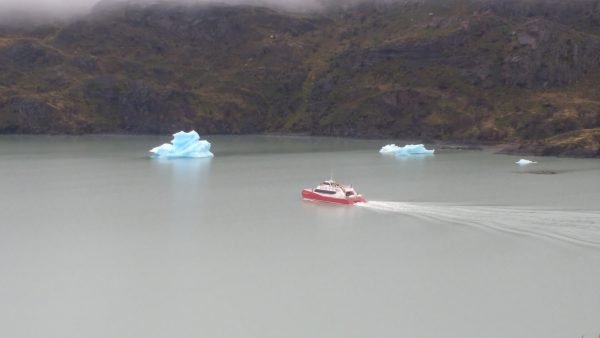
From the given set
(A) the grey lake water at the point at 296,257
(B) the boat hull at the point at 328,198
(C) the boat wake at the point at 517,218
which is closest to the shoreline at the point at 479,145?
(A) the grey lake water at the point at 296,257

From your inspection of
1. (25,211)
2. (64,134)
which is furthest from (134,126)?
(25,211)

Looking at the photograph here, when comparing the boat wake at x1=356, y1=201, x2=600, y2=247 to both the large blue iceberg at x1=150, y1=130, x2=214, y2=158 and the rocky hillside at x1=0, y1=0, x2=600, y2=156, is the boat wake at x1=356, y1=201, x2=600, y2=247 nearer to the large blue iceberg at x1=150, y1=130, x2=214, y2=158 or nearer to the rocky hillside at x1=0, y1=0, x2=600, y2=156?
the large blue iceberg at x1=150, y1=130, x2=214, y2=158

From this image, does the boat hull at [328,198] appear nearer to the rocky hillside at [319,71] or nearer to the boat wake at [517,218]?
the boat wake at [517,218]

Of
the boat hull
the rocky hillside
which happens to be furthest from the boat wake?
the rocky hillside

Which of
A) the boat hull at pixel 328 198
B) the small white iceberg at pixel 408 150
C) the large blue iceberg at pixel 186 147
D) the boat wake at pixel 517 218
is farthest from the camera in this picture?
the small white iceberg at pixel 408 150

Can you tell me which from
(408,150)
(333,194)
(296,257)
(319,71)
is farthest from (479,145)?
(296,257)

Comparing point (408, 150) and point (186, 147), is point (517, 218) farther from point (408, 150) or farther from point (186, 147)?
point (186, 147)
